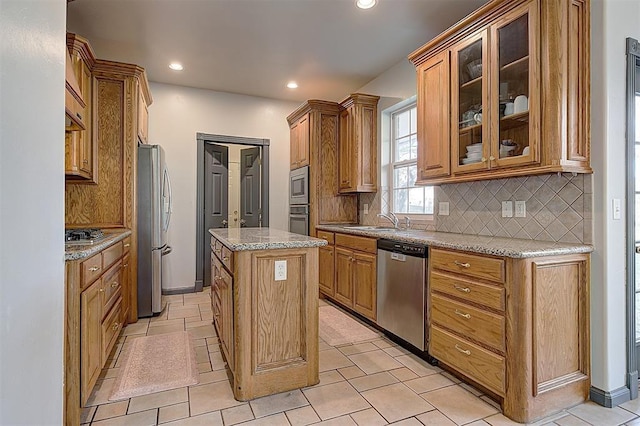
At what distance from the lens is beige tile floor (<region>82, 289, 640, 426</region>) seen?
6.19ft

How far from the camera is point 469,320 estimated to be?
7.11 feet

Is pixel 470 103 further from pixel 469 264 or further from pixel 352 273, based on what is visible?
pixel 352 273

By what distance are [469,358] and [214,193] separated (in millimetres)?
4003

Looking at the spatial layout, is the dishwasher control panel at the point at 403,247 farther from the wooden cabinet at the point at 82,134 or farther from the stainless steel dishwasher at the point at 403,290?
the wooden cabinet at the point at 82,134

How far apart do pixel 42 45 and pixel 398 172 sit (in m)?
3.68

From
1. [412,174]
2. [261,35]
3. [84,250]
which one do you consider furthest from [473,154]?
[84,250]

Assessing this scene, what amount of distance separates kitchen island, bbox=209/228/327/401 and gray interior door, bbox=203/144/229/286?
110 inches

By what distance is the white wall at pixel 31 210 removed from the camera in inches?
25.6

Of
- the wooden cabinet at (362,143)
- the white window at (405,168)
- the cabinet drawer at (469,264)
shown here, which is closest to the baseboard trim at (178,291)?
the wooden cabinet at (362,143)

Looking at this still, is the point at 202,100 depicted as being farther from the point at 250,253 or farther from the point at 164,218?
the point at 250,253

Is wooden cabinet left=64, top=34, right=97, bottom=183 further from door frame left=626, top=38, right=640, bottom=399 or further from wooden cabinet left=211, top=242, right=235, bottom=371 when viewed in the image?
door frame left=626, top=38, right=640, bottom=399

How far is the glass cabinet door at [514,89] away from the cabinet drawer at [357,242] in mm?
1230

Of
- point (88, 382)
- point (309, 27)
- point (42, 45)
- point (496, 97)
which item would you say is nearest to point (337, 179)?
point (309, 27)

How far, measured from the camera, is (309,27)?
3.20 metres
